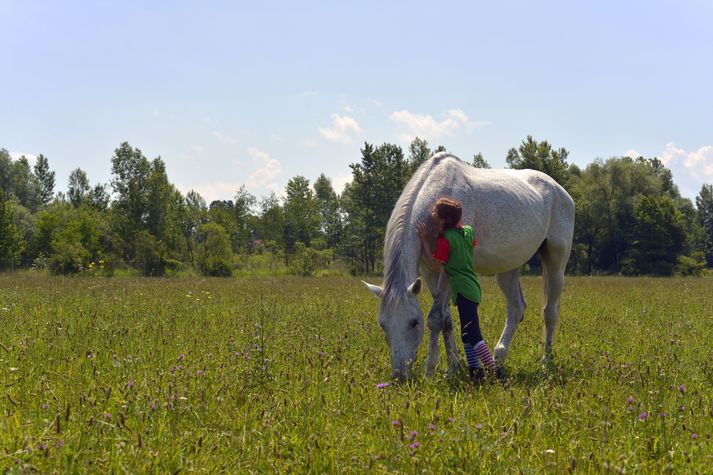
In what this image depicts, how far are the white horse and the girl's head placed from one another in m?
0.21

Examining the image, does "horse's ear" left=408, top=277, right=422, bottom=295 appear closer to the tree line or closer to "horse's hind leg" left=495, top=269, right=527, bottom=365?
"horse's hind leg" left=495, top=269, right=527, bottom=365

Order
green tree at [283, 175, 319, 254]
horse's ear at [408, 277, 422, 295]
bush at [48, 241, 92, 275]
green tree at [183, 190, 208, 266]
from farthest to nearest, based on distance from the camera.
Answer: green tree at [283, 175, 319, 254], green tree at [183, 190, 208, 266], bush at [48, 241, 92, 275], horse's ear at [408, 277, 422, 295]

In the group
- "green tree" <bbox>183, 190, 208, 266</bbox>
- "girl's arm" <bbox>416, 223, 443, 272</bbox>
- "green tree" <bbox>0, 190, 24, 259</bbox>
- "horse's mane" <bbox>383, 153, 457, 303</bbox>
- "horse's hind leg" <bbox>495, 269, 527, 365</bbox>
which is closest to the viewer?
"horse's mane" <bbox>383, 153, 457, 303</bbox>

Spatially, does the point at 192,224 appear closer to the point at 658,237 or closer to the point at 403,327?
the point at 658,237

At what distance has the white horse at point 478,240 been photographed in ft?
15.3

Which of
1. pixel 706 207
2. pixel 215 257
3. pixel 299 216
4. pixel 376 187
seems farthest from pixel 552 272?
pixel 706 207

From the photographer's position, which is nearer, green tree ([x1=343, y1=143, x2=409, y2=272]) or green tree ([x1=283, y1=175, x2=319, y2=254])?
green tree ([x1=343, y1=143, x2=409, y2=272])

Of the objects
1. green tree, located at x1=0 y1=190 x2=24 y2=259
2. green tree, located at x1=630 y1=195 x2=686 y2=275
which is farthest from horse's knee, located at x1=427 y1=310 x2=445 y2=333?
green tree, located at x1=630 y1=195 x2=686 y2=275

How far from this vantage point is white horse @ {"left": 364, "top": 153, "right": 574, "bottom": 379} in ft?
15.3

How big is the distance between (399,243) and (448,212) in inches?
22.0

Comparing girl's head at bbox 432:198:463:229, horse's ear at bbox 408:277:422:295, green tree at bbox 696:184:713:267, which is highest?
green tree at bbox 696:184:713:267

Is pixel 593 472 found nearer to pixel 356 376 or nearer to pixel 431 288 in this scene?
pixel 356 376

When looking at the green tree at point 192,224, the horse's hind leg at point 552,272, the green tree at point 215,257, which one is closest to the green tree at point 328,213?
the green tree at point 192,224

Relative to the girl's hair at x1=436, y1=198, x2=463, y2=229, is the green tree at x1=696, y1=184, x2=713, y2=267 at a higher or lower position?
higher
